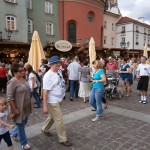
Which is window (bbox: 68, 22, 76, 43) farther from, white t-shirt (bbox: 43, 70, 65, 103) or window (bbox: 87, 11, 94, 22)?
white t-shirt (bbox: 43, 70, 65, 103)

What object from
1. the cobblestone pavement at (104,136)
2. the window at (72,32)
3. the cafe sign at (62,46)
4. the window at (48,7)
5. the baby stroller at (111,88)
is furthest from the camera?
the window at (72,32)

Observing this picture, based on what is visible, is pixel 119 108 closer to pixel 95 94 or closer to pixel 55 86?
pixel 95 94

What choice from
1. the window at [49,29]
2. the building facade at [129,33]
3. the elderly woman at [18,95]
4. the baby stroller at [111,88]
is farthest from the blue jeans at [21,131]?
the building facade at [129,33]

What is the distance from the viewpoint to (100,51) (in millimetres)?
30219

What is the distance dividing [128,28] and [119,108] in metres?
42.3

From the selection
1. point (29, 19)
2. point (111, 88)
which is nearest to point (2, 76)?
point (111, 88)

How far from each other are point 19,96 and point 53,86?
0.75 metres

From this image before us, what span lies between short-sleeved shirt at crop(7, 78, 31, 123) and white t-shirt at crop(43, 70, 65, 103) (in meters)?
0.45

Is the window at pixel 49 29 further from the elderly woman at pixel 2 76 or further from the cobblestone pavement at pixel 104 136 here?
the cobblestone pavement at pixel 104 136

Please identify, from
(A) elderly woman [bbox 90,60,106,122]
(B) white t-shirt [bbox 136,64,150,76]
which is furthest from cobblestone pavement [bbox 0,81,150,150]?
(B) white t-shirt [bbox 136,64,150,76]

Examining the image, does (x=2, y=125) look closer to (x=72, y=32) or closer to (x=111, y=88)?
(x=111, y=88)

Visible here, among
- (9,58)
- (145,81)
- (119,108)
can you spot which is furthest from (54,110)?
(9,58)

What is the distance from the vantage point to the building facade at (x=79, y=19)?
3055 centimetres

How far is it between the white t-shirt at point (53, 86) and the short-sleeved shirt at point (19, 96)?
0.45 metres
